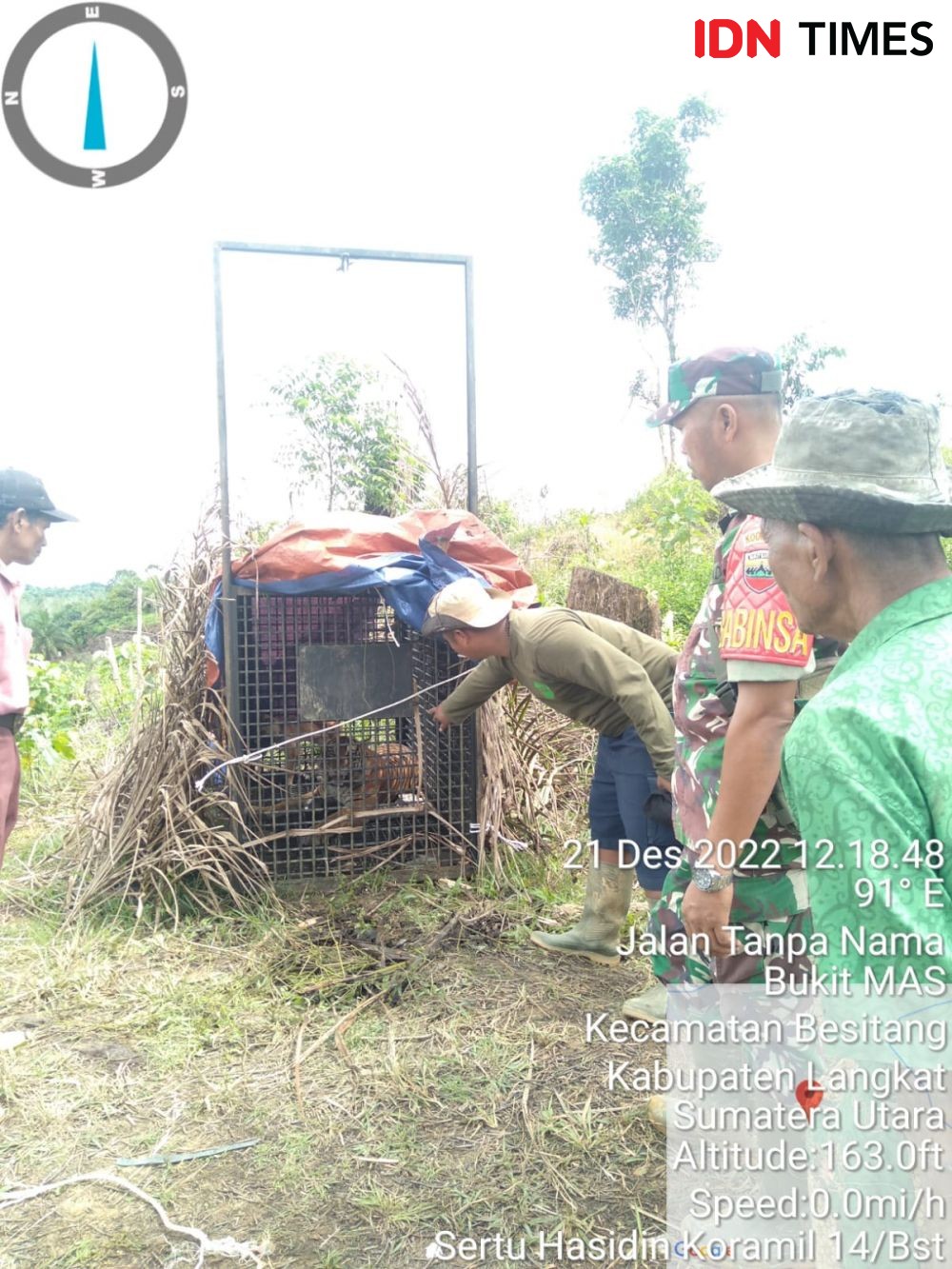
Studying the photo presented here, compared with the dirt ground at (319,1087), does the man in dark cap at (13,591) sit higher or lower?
higher

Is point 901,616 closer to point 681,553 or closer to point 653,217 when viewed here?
point 681,553

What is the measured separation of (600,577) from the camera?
5789 millimetres

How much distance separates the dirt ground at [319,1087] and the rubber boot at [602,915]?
10cm

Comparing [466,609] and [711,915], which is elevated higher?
[466,609]

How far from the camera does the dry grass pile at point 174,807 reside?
4512 millimetres

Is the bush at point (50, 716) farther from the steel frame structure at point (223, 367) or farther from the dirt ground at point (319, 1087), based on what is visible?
the dirt ground at point (319, 1087)

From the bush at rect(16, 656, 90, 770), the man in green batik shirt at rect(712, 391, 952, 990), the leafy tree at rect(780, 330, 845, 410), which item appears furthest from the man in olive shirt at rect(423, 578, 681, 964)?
the leafy tree at rect(780, 330, 845, 410)

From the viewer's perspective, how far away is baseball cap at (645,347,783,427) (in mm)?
2314

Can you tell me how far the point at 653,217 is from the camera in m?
25.7

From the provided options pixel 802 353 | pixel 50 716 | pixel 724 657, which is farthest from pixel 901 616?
pixel 802 353

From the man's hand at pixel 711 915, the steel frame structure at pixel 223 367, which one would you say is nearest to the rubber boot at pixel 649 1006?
the man's hand at pixel 711 915

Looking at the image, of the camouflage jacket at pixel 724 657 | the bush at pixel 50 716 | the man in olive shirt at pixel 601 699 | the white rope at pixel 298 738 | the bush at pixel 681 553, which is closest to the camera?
the camouflage jacket at pixel 724 657

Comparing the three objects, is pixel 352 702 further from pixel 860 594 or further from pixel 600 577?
pixel 860 594

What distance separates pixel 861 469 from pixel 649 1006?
2691 mm
